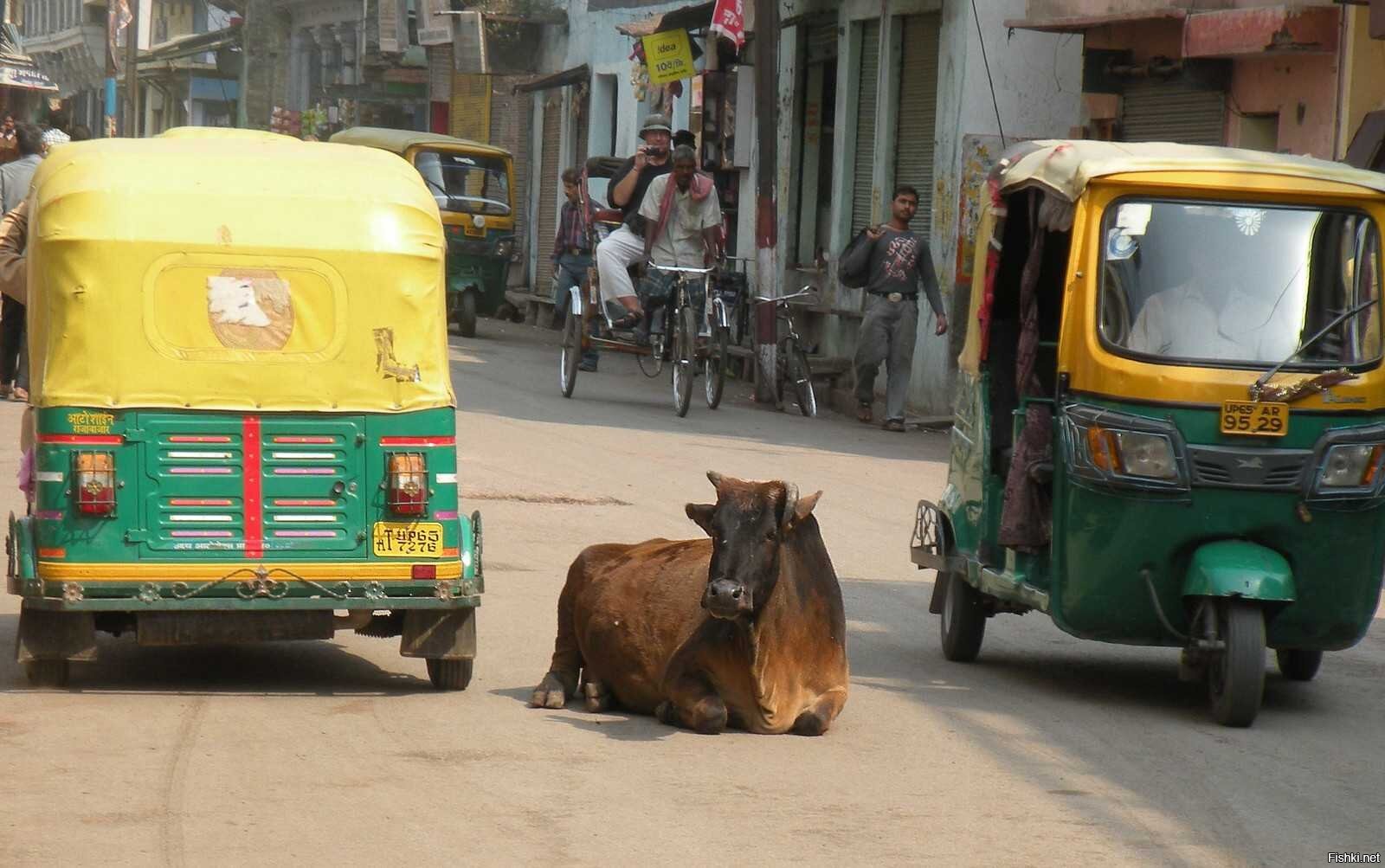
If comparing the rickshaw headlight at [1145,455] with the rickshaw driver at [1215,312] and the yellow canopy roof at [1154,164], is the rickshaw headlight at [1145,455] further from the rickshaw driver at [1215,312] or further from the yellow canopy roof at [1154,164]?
the yellow canopy roof at [1154,164]

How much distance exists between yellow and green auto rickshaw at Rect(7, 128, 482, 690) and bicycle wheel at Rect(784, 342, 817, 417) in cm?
1261

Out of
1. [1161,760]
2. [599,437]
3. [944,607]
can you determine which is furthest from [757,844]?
[599,437]

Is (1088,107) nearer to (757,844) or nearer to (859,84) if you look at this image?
(859,84)

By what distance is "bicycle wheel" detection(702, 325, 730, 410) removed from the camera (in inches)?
790

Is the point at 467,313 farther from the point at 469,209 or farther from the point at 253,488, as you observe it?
the point at 253,488

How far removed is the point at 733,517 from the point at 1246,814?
194cm

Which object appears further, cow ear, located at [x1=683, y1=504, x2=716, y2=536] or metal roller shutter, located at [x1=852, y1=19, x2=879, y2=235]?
metal roller shutter, located at [x1=852, y1=19, x2=879, y2=235]

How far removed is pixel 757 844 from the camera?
20.3 feet

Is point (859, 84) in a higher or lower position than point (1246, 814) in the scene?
higher

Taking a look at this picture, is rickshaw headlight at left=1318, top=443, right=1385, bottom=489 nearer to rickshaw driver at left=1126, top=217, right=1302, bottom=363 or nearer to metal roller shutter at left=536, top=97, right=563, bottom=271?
rickshaw driver at left=1126, top=217, right=1302, bottom=363

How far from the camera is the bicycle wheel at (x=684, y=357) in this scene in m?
19.1

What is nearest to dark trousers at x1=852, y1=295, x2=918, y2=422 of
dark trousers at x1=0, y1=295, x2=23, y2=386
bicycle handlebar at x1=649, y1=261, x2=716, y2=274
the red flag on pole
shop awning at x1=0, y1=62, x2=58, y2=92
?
bicycle handlebar at x1=649, y1=261, x2=716, y2=274

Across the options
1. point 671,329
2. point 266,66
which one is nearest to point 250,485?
point 671,329

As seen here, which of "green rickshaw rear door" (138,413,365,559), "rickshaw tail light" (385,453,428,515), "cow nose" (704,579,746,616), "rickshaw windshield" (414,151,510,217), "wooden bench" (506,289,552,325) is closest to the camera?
"cow nose" (704,579,746,616)
